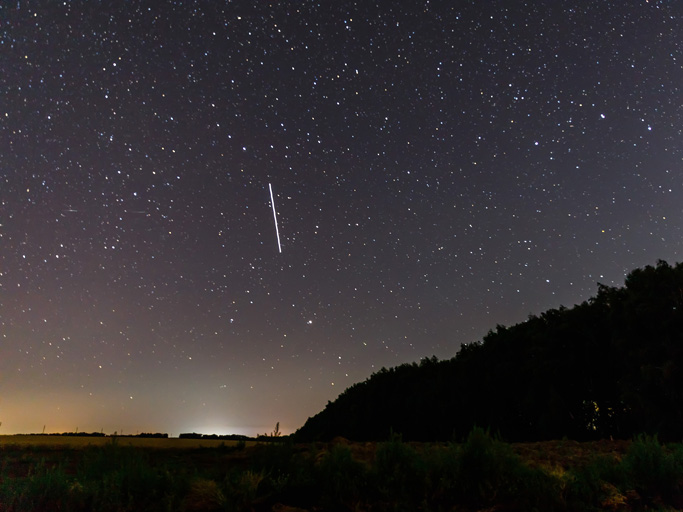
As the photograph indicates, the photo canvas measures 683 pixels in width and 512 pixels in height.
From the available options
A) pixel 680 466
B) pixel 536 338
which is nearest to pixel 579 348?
pixel 536 338

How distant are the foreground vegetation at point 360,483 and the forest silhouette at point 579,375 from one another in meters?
11.9

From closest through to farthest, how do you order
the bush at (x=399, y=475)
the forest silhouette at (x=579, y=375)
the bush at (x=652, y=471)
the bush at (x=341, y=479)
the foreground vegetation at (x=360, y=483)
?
→ the foreground vegetation at (x=360, y=483) < the bush at (x=341, y=479) < the bush at (x=399, y=475) < the bush at (x=652, y=471) < the forest silhouette at (x=579, y=375)

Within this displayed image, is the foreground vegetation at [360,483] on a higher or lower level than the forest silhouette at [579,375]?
lower

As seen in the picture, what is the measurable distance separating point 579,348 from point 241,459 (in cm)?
2317

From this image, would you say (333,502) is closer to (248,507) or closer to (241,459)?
(248,507)

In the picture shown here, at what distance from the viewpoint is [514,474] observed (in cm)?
703

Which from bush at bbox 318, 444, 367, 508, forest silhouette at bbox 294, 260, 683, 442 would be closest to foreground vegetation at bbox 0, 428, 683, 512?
bush at bbox 318, 444, 367, 508

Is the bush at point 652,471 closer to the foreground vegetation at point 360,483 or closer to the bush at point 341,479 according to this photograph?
the foreground vegetation at point 360,483

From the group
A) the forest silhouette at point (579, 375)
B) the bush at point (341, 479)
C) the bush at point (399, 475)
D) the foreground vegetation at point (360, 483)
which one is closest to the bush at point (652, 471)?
the foreground vegetation at point (360, 483)

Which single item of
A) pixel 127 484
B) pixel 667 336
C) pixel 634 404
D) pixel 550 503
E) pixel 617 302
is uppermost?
pixel 617 302

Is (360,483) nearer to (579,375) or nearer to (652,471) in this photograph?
(652,471)

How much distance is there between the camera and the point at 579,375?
2719cm

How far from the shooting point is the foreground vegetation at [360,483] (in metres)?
5.48

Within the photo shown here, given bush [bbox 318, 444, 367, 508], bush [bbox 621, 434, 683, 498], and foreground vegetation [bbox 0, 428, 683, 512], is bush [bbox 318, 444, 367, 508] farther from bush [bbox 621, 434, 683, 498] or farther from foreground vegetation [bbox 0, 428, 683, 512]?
bush [bbox 621, 434, 683, 498]
